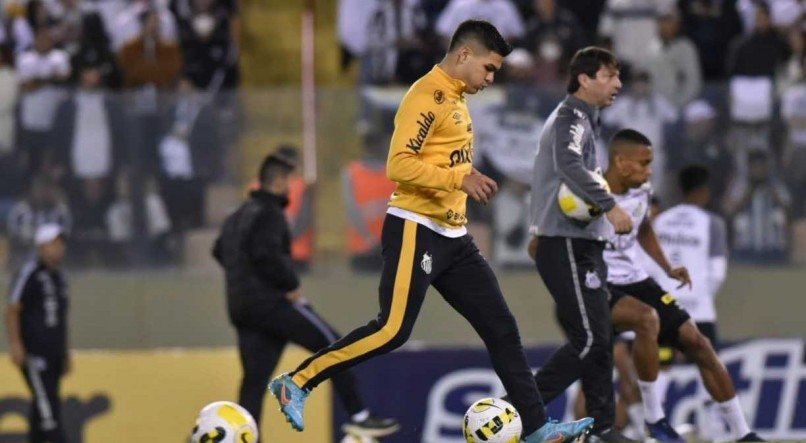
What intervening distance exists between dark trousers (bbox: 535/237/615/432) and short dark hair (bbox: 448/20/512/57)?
135cm

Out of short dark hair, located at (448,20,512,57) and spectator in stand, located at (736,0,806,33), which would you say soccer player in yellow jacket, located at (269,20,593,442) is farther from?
spectator in stand, located at (736,0,806,33)

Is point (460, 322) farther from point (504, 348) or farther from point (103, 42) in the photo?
point (504, 348)

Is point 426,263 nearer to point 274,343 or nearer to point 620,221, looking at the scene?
point 620,221

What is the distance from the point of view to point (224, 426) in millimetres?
10430

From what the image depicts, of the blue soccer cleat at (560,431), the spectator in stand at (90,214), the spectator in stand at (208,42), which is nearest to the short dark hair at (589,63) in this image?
the blue soccer cleat at (560,431)

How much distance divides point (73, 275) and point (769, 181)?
21.7 feet

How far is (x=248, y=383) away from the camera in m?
13.0

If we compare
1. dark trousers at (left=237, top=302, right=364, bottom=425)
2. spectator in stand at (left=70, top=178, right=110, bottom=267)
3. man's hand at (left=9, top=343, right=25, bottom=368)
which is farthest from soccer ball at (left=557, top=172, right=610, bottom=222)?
spectator in stand at (left=70, top=178, right=110, bottom=267)

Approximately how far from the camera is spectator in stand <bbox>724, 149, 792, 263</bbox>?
1705cm

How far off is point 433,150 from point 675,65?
8.52 meters

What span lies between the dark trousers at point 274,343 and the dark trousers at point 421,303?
294 centimetres

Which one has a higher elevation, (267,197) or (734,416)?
(267,197)

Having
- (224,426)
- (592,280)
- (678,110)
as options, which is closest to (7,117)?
(678,110)

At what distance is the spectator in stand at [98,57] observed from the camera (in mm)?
18719
